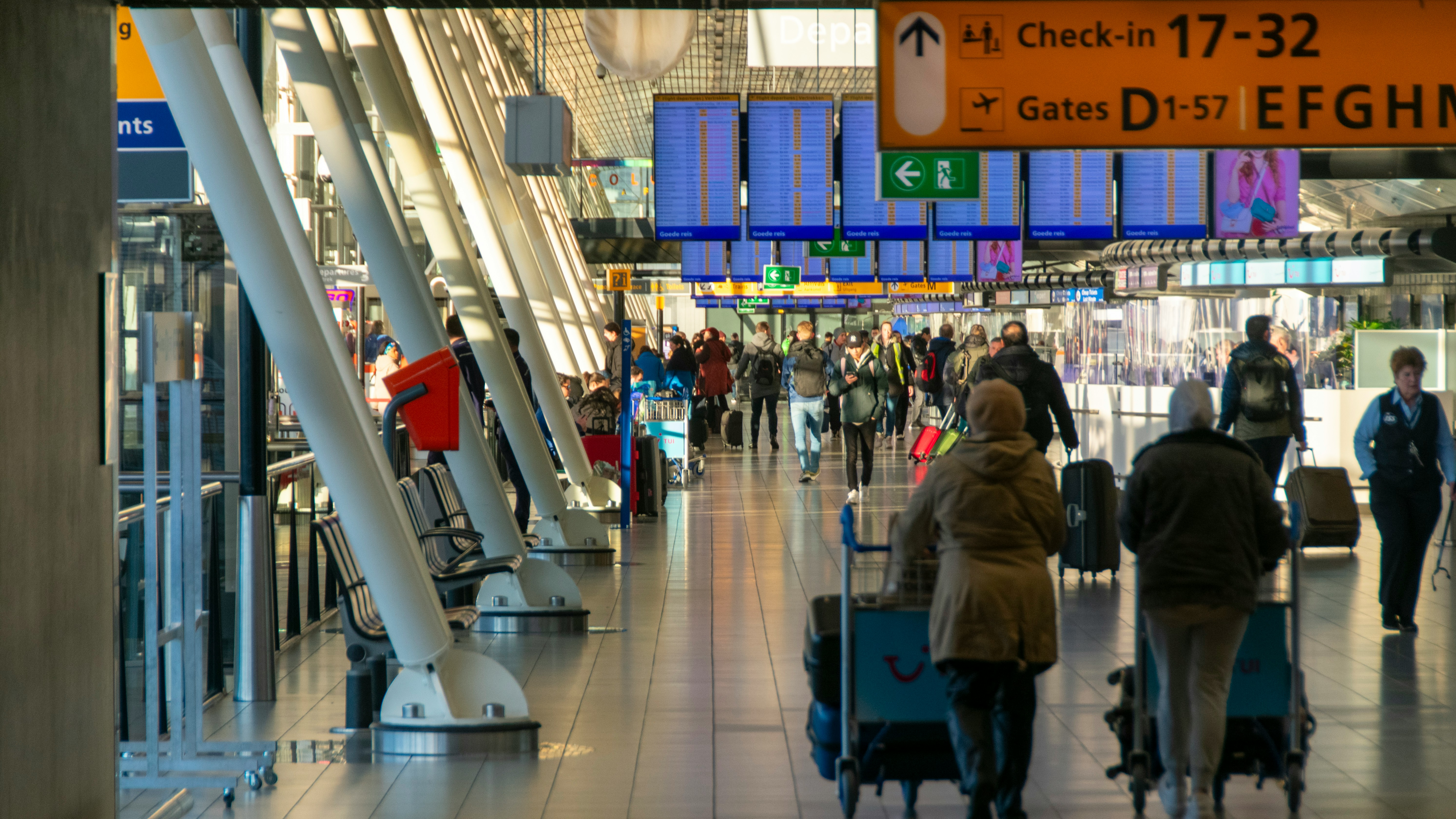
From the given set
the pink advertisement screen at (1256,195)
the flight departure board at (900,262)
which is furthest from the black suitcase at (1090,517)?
the flight departure board at (900,262)

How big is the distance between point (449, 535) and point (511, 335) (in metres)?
4.38

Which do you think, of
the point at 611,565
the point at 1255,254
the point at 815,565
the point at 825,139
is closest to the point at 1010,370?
the point at 815,565

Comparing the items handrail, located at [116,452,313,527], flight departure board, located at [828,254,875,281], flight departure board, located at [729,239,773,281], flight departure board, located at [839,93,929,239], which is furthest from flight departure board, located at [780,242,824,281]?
handrail, located at [116,452,313,527]

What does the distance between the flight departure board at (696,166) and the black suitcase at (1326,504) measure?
6.72 meters

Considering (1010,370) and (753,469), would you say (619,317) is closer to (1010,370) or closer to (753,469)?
(753,469)

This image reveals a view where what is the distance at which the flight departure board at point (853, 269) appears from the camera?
23312 mm

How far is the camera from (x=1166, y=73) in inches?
179

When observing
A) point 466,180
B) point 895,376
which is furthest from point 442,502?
point 895,376

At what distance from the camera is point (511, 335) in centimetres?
1198

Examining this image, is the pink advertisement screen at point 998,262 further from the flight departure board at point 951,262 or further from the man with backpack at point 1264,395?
the man with backpack at point 1264,395

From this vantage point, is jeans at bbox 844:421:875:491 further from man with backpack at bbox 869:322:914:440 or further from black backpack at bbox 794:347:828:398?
man with backpack at bbox 869:322:914:440

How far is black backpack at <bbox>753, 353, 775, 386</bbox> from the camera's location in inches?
850

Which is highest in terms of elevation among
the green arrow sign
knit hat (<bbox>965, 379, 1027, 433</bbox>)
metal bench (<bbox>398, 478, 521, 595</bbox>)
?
the green arrow sign

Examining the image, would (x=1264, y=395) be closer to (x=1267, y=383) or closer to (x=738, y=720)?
(x=1267, y=383)
